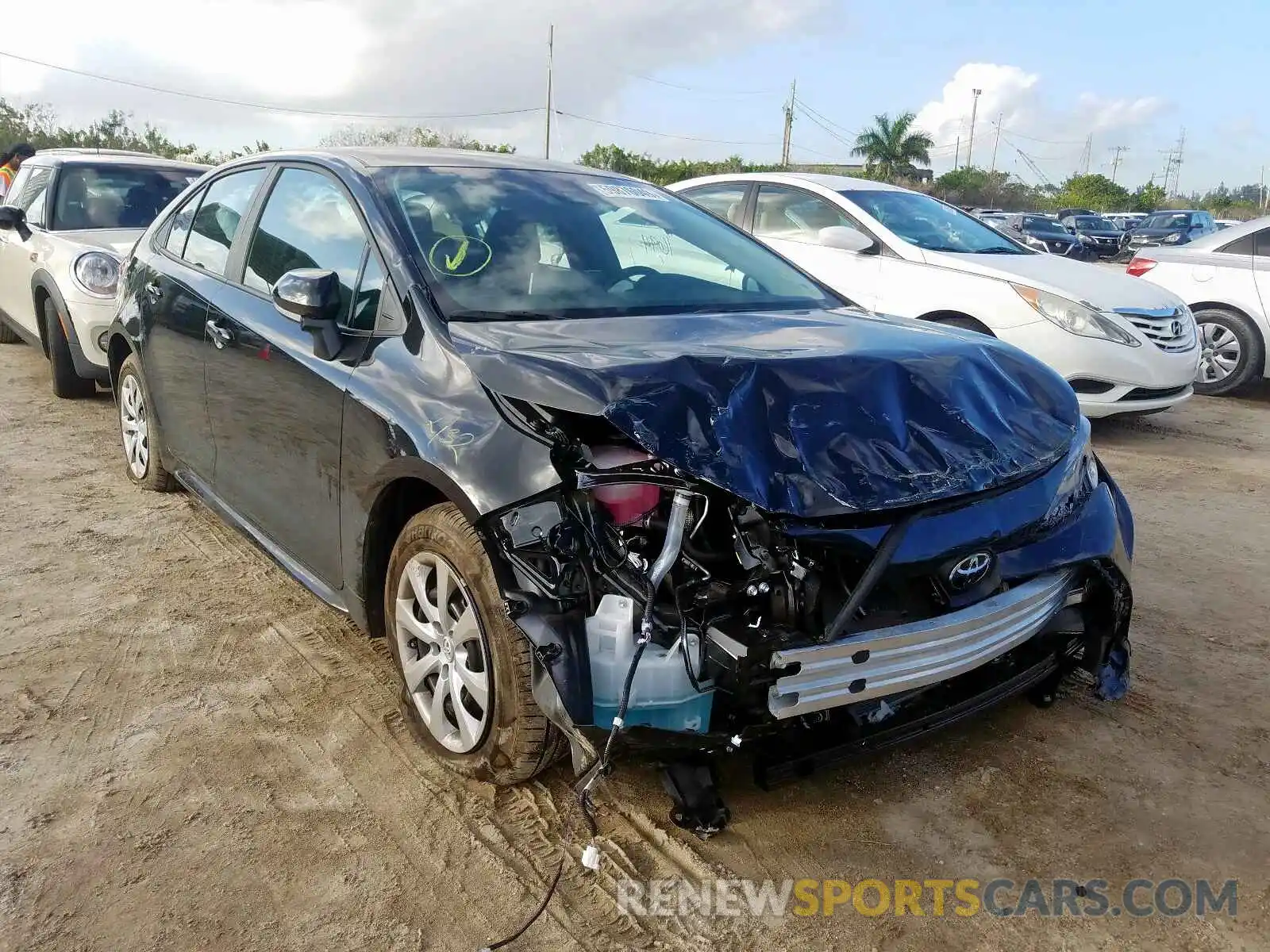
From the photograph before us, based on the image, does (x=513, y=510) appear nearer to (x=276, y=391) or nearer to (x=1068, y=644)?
(x=276, y=391)

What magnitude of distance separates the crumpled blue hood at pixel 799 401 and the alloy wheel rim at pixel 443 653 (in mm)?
578

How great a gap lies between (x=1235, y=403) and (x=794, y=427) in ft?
25.7

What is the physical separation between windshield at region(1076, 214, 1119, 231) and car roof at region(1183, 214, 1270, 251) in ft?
75.3

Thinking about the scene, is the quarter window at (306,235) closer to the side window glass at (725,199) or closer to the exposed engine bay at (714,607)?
the exposed engine bay at (714,607)

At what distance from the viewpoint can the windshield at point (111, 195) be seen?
731 cm

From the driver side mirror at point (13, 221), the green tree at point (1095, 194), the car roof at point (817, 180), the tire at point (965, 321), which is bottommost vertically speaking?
the tire at point (965, 321)

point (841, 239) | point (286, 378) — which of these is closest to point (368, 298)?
point (286, 378)

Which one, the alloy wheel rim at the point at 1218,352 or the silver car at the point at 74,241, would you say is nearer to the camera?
the silver car at the point at 74,241

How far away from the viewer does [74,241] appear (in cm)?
681

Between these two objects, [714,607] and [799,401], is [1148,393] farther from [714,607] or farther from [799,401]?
[714,607]

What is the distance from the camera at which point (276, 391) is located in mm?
3289

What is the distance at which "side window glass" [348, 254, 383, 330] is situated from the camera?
297cm

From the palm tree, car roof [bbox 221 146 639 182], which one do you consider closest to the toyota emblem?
car roof [bbox 221 146 639 182]

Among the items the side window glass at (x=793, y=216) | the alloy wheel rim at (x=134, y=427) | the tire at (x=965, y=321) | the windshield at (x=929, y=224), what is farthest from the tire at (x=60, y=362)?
the tire at (x=965, y=321)
